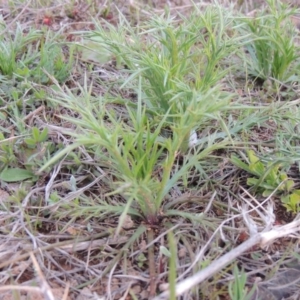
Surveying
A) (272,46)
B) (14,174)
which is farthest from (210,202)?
(272,46)

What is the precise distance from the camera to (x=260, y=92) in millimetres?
1703

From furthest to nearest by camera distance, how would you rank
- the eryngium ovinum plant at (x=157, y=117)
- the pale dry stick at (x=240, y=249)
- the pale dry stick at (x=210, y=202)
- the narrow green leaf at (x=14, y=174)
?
Result: the narrow green leaf at (x=14, y=174), the pale dry stick at (x=210, y=202), the eryngium ovinum plant at (x=157, y=117), the pale dry stick at (x=240, y=249)

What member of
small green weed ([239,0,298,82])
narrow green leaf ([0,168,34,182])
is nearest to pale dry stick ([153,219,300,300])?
narrow green leaf ([0,168,34,182])

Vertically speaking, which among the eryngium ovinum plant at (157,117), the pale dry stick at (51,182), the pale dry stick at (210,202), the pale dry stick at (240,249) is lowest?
the pale dry stick at (51,182)

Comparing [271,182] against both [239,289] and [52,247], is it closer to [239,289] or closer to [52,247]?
[239,289]

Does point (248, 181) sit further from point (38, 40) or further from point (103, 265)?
point (38, 40)

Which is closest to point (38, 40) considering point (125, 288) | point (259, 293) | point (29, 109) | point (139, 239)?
point (29, 109)

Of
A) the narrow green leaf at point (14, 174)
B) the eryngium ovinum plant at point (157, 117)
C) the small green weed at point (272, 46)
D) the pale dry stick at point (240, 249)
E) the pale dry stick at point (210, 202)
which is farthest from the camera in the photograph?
the small green weed at point (272, 46)

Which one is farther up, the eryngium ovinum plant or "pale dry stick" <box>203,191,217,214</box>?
the eryngium ovinum plant

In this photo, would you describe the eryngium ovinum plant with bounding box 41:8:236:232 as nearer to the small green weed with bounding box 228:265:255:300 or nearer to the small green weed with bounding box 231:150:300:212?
the small green weed with bounding box 231:150:300:212

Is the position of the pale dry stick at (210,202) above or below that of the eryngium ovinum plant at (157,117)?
below

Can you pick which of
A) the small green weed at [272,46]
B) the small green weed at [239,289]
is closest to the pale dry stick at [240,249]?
the small green weed at [239,289]

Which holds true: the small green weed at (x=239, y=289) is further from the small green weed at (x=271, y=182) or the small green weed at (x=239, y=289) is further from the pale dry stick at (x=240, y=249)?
the small green weed at (x=271, y=182)

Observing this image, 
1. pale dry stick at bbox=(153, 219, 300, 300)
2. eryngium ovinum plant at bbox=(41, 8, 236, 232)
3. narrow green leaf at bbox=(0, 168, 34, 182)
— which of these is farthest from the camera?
narrow green leaf at bbox=(0, 168, 34, 182)
